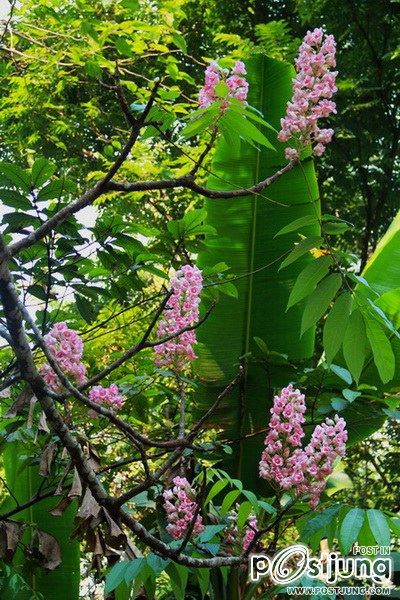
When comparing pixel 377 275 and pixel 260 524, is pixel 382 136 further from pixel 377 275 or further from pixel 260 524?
pixel 260 524

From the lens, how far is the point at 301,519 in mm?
1678

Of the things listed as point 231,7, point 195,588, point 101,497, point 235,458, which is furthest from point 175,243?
point 231,7

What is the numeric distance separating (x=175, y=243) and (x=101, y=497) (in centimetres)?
66

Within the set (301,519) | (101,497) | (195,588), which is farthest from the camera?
(195,588)

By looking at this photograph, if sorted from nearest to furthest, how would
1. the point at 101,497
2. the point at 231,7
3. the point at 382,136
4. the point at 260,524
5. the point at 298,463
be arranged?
the point at 101,497
the point at 298,463
the point at 260,524
the point at 382,136
the point at 231,7

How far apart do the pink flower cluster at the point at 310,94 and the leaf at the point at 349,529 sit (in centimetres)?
66

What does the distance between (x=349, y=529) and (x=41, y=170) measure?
0.87m

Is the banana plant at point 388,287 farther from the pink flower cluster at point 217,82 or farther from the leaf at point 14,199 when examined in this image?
the leaf at point 14,199

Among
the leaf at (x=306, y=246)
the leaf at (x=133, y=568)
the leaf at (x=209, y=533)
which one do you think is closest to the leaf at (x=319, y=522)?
the leaf at (x=209, y=533)

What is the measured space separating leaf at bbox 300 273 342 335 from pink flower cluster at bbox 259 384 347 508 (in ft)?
1.10

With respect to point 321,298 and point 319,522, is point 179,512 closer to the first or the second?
point 319,522

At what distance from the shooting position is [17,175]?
1.51m

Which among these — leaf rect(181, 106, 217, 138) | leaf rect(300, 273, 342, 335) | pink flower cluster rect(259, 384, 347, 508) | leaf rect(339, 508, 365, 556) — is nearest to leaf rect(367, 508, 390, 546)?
leaf rect(339, 508, 365, 556)

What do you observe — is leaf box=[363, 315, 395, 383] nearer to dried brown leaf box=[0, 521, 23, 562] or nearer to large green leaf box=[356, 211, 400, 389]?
dried brown leaf box=[0, 521, 23, 562]
